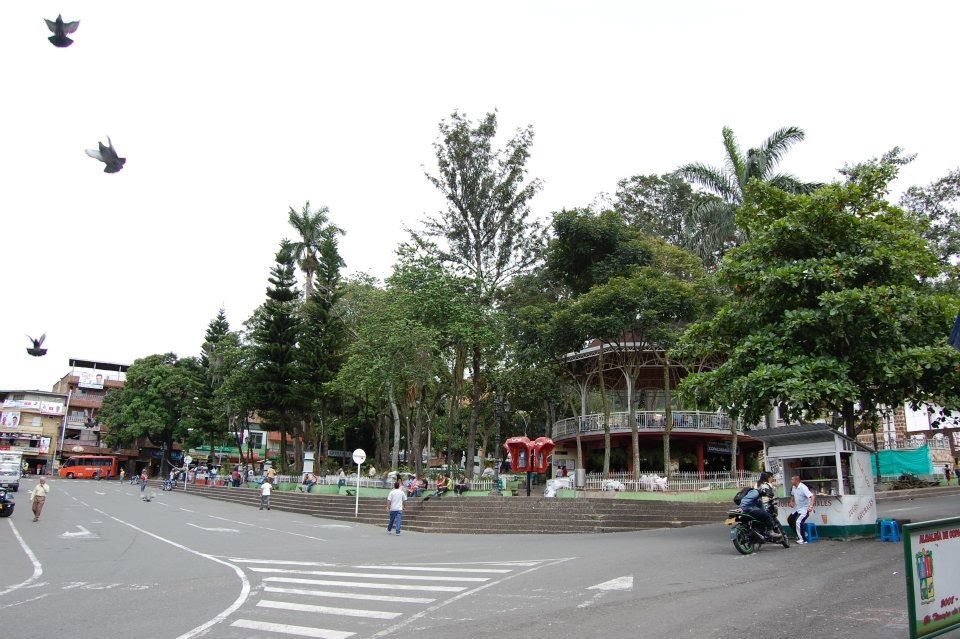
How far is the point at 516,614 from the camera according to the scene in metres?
7.32

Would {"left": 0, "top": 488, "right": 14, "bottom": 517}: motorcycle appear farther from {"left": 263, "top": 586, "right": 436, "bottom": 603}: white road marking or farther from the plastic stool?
the plastic stool

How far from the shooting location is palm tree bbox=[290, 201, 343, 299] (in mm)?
51438

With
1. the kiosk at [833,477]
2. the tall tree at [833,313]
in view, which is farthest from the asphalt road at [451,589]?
the tall tree at [833,313]

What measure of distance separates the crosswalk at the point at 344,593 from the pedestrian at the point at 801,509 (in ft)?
18.5

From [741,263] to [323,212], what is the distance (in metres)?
41.3

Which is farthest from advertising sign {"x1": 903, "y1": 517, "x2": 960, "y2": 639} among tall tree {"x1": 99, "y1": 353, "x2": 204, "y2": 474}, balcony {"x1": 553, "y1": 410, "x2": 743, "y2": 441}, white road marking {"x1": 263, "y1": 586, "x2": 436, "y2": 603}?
tall tree {"x1": 99, "y1": 353, "x2": 204, "y2": 474}

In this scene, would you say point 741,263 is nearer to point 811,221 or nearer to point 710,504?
point 811,221

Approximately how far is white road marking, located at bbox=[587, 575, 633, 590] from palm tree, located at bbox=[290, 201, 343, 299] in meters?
44.5

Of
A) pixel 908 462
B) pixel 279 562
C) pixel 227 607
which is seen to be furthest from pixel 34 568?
pixel 908 462

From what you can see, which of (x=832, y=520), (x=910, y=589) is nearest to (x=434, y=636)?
(x=910, y=589)

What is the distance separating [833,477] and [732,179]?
16784 millimetres

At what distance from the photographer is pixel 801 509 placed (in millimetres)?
13836

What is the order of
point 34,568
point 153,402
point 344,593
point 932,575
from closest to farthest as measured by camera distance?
point 932,575 → point 344,593 → point 34,568 → point 153,402

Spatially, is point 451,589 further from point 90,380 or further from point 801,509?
point 90,380
